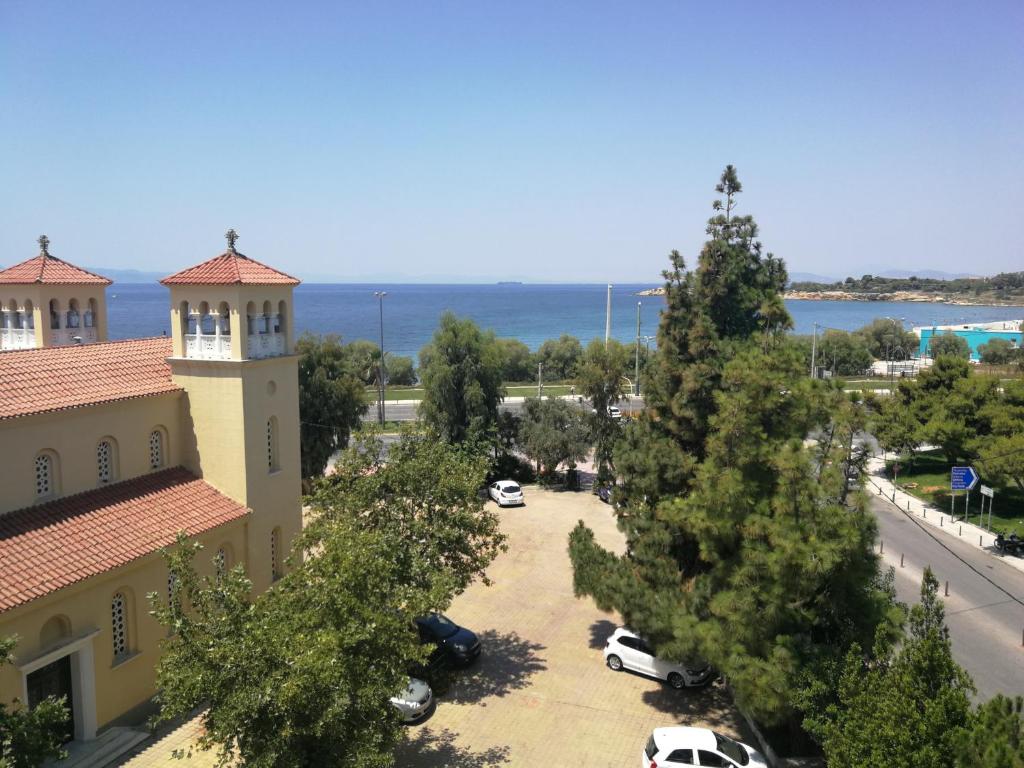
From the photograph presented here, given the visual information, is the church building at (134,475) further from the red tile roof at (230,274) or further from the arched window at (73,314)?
the arched window at (73,314)

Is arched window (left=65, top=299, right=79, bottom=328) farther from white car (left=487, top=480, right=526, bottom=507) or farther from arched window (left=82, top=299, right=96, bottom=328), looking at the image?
white car (left=487, top=480, right=526, bottom=507)

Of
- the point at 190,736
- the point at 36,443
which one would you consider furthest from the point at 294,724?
the point at 36,443

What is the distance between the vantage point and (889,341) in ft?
346

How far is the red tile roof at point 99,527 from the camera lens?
14.7 metres

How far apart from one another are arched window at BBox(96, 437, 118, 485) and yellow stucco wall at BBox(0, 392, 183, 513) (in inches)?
3.3

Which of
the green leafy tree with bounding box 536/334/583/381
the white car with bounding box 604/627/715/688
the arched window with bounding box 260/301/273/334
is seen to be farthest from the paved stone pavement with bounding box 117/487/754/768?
the green leafy tree with bounding box 536/334/583/381

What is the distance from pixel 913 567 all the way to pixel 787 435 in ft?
57.2

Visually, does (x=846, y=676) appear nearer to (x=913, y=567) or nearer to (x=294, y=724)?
(x=294, y=724)

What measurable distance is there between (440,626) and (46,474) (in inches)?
428

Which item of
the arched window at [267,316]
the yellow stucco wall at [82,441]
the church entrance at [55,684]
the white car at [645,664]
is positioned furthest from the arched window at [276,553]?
the white car at [645,664]

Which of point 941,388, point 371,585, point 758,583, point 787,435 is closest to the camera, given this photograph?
point 371,585

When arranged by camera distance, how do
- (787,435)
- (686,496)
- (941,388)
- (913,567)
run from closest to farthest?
(787,435), (686,496), (913,567), (941,388)

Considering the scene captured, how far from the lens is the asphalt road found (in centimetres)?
2083

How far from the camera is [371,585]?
39.8 ft
